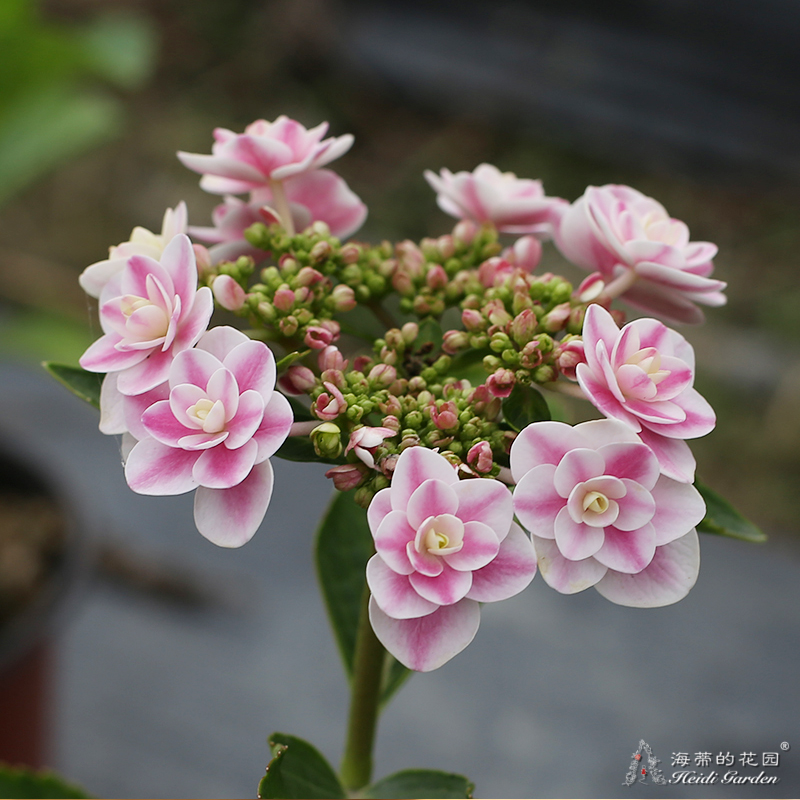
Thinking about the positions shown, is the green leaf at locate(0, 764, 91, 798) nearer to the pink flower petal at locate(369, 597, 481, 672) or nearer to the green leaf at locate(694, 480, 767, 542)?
the pink flower petal at locate(369, 597, 481, 672)

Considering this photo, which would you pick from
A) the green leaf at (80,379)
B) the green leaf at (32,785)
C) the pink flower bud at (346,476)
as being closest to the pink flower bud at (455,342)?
the pink flower bud at (346,476)

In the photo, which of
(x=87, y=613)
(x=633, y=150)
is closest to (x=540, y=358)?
(x=87, y=613)

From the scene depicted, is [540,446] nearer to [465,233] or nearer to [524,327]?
[524,327]

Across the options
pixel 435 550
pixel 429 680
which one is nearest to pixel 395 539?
pixel 435 550

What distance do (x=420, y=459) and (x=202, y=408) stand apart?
113 millimetres

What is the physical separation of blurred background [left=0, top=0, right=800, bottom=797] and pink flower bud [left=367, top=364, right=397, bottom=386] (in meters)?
0.65

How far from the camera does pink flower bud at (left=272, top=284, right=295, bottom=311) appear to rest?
0.51m

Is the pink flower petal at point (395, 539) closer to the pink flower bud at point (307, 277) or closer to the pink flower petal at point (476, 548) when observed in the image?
the pink flower petal at point (476, 548)

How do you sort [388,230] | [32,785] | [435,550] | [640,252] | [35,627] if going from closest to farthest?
1. [435,550]
2. [640,252]
3. [32,785]
4. [35,627]
5. [388,230]

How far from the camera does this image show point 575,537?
16.7 inches

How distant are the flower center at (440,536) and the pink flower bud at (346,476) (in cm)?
6

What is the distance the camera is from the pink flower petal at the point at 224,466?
0.42 m

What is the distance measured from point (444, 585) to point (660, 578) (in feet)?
0.38

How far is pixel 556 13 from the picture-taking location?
2488mm
